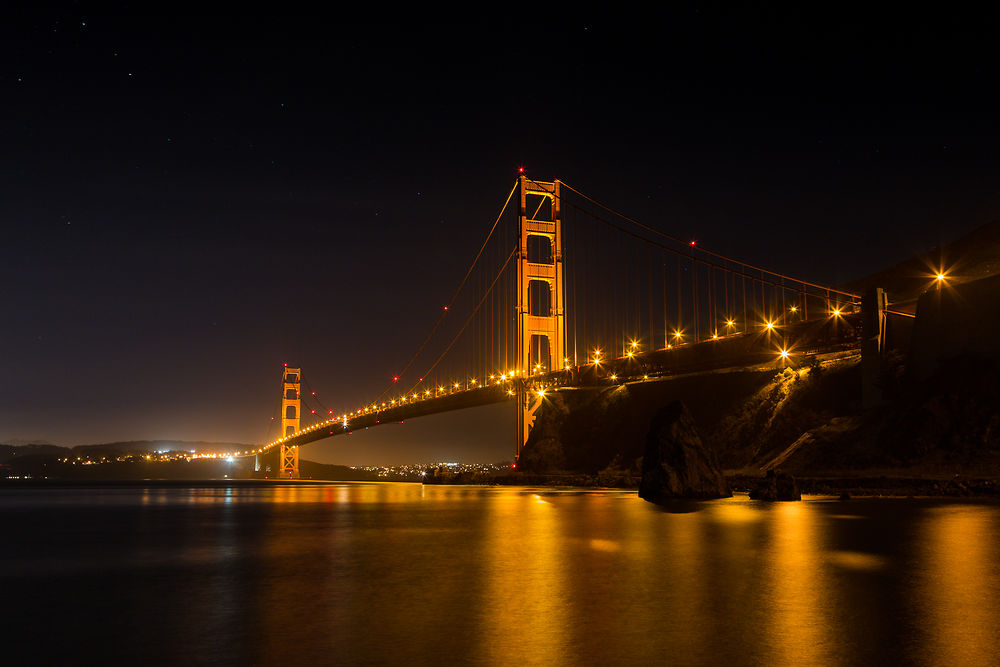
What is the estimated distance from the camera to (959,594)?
9516 millimetres

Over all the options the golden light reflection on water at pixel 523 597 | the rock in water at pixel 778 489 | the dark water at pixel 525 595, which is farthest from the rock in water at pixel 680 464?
the golden light reflection on water at pixel 523 597

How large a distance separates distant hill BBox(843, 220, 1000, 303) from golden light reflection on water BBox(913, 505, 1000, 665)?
3045 inches

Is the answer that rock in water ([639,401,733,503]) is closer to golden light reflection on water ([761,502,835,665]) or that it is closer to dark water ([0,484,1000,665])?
dark water ([0,484,1000,665])

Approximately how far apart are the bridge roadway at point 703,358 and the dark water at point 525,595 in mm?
29787

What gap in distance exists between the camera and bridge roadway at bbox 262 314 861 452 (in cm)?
4922

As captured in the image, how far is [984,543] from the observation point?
14656mm

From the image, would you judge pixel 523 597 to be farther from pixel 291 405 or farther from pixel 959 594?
pixel 291 405

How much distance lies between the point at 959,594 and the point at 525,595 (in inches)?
206

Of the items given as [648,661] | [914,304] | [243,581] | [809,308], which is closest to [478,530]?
[243,581]

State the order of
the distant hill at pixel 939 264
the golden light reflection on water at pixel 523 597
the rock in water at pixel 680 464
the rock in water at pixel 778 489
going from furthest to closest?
the distant hill at pixel 939 264 < the rock in water at pixel 680 464 < the rock in water at pixel 778 489 < the golden light reflection on water at pixel 523 597

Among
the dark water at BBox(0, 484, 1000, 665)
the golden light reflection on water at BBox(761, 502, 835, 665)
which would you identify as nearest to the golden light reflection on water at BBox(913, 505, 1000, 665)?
the dark water at BBox(0, 484, 1000, 665)

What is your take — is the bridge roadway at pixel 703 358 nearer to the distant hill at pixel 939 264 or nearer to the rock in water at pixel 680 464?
the rock in water at pixel 680 464

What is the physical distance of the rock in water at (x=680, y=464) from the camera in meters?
34.3

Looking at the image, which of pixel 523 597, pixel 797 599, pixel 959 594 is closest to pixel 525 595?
pixel 523 597
